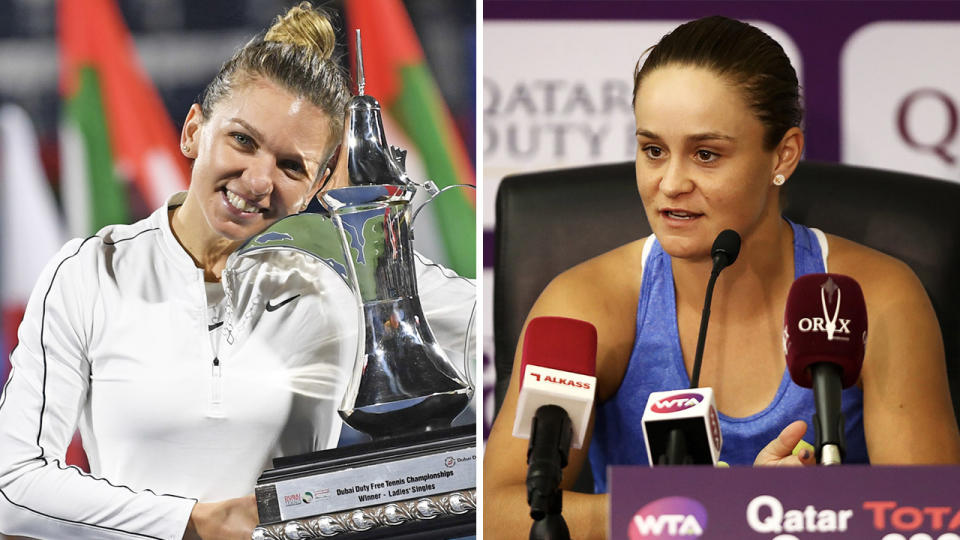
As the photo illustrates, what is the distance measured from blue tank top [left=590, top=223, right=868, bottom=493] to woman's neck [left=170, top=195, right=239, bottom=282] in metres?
0.89

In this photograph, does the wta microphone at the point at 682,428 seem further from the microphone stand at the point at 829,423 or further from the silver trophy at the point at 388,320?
the silver trophy at the point at 388,320

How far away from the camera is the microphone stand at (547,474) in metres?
1.33

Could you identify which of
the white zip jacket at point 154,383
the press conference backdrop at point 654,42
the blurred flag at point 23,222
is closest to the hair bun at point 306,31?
the press conference backdrop at point 654,42

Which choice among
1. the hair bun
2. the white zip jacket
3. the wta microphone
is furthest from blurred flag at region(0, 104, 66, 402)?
the wta microphone

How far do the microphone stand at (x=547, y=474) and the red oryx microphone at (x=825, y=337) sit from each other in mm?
321

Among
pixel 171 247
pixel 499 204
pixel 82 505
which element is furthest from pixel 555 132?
pixel 82 505

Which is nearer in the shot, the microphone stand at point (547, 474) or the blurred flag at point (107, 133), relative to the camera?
the microphone stand at point (547, 474)

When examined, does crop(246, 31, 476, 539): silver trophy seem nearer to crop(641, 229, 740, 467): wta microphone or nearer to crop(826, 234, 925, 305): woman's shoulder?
crop(826, 234, 925, 305): woman's shoulder

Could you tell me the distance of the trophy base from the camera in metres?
2.39

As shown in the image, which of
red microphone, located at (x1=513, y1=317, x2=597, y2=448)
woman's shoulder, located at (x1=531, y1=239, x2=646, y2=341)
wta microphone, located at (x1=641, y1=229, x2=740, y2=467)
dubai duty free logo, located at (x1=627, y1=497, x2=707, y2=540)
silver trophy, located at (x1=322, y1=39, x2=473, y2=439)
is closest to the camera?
dubai duty free logo, located at (x1=627, y1=497, x2=707, y2=540)

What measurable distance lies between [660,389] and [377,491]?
0.64 metres

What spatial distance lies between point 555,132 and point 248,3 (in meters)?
0.75

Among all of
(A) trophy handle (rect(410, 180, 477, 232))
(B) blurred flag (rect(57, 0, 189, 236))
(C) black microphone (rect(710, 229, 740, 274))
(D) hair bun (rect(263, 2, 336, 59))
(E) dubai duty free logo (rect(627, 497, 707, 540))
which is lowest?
(E) dubai duty free logo (rect(627, 497, 707, 540))

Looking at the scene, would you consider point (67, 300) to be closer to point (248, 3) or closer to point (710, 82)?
point (248, 3)
